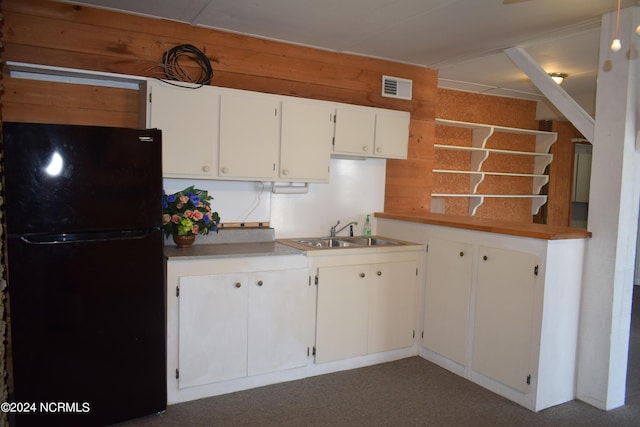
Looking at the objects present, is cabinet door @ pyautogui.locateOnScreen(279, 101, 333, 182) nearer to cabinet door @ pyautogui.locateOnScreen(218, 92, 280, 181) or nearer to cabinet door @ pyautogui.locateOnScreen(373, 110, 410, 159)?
cabinet door @ pyautogui.locateOnScreen(218, 92, 280, 181)

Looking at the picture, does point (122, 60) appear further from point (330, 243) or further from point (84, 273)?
point (330, 243)

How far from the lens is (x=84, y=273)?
2.36 meters

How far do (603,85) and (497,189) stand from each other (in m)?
2.67

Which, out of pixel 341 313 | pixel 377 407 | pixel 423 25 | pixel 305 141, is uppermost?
pixel 423 25

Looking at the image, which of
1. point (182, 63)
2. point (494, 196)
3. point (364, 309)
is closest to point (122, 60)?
point (182, 63)

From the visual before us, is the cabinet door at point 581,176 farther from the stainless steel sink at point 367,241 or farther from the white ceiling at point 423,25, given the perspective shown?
the stainless steel sink at point 367,241

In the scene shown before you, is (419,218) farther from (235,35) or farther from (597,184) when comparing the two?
(235,35)

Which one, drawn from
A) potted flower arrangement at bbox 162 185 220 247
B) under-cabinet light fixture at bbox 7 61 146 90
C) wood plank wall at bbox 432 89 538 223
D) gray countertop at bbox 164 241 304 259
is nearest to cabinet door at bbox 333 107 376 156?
gray countertop at bbox 164 241 304 259

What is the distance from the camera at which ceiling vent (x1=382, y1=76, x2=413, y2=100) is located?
3967 mm

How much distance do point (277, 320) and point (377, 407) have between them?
2.68 ft

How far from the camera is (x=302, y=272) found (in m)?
3.11

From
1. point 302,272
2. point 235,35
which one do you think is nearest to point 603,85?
point 302,272

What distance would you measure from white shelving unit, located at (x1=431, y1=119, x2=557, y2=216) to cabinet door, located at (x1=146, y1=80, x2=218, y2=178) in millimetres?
2345

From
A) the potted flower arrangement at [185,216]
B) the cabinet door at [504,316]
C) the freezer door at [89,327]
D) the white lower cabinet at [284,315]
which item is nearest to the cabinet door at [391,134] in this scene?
the white lower cabinet at [284,315]
